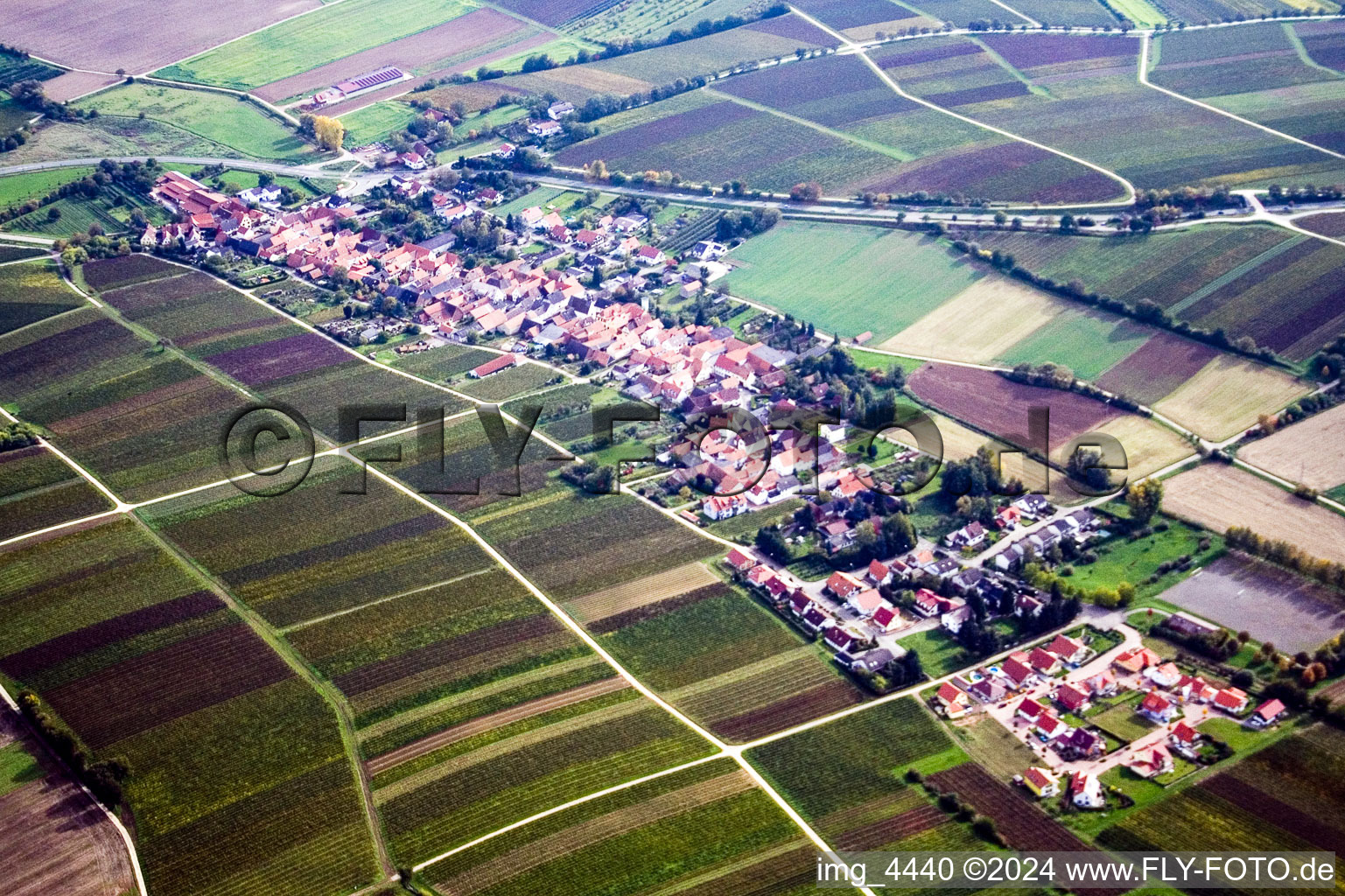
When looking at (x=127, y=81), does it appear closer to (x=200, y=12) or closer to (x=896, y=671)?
(x=200, y=12)

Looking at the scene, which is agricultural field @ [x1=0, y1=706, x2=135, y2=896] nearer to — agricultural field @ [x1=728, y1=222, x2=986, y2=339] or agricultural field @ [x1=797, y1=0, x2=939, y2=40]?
agricultural field @ [x1=728, y1=222, x2=986, y2=339]

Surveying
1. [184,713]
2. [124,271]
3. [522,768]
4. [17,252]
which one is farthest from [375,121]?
[522,768]

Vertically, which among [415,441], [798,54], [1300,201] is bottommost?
[415,441]

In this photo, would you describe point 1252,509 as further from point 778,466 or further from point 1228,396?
point 778,466

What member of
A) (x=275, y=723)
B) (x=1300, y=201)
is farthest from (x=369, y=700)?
(x=1300, y=201)

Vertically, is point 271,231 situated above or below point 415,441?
above

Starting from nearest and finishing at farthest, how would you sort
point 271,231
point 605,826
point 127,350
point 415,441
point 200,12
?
point 605,826
point 415,441
point 127,350
point 271,231
point 200,12

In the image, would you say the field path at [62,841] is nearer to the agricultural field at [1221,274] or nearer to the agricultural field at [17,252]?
the agricultural field at [17,252]
